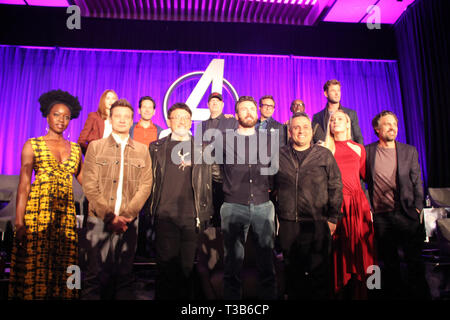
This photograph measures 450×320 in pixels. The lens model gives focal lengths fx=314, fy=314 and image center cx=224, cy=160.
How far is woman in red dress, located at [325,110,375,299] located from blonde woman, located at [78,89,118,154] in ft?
8.73

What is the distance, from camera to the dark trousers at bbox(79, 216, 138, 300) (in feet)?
7.79

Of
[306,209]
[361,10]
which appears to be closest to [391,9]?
[361,10]

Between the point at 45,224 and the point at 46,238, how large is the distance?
11 centimetres

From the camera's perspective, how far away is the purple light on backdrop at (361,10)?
6648mm

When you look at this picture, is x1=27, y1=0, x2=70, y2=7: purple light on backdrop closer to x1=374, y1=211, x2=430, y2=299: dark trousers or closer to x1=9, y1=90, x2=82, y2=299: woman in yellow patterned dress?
x1=9, y1=90, x2=82, y2=299: woman in yellow patterned dress

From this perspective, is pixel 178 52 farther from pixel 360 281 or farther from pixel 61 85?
pixel 360 281

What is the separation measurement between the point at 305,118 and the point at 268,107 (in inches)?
55.8

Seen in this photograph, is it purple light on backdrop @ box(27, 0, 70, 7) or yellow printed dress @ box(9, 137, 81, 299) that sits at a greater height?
purple light on backdrop @ box(27, 0, 70, 7)

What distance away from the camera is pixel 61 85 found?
696 centimetres

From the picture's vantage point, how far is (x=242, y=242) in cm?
260

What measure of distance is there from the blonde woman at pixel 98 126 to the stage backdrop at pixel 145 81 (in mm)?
2885

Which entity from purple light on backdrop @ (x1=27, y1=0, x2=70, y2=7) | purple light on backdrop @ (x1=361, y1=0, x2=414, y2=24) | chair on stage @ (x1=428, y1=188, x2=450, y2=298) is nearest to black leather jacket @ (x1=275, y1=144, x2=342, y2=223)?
chair on stage @ (x1=428, y1=188, x2=450, y2=298)

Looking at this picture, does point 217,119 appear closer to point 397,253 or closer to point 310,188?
point 310,188
